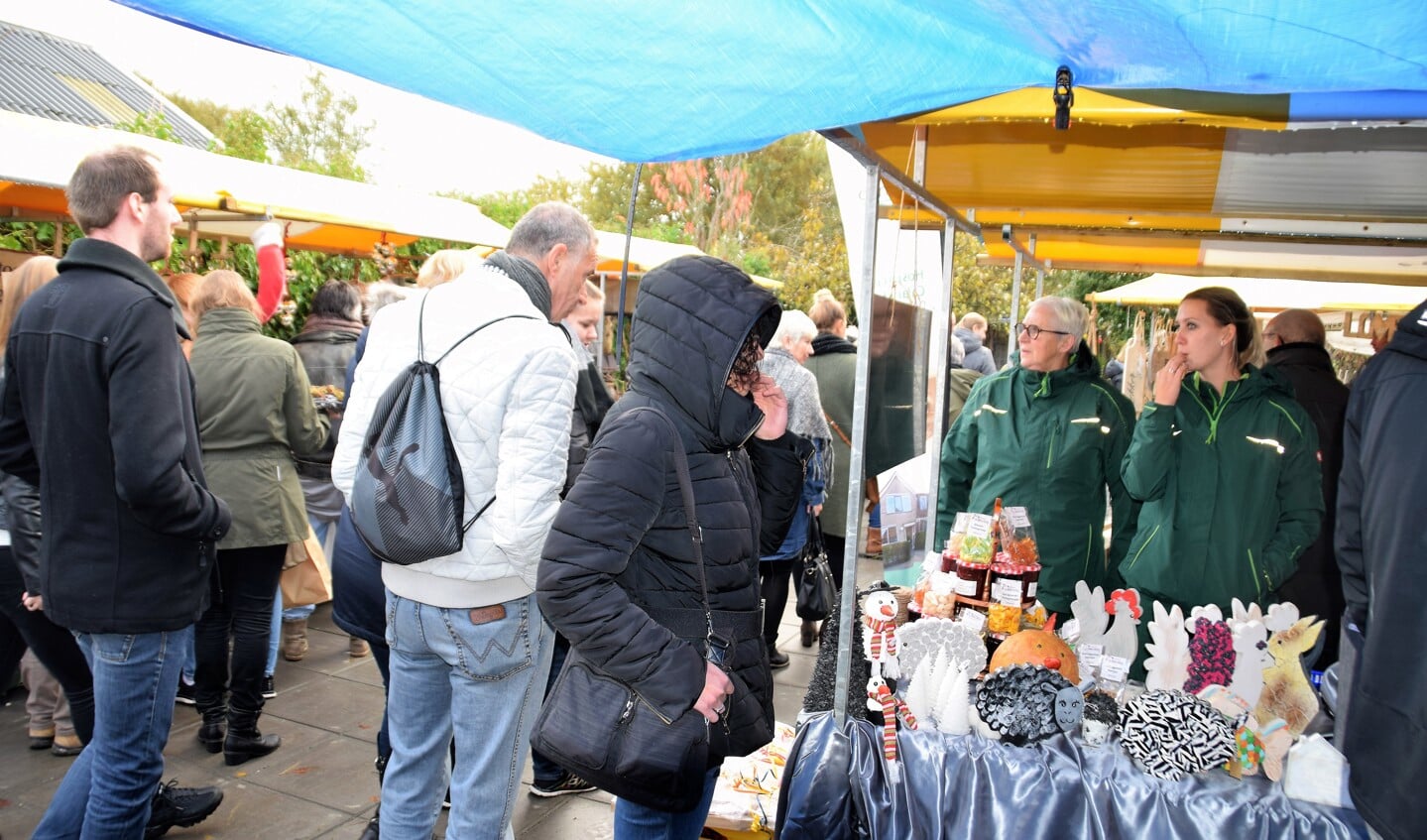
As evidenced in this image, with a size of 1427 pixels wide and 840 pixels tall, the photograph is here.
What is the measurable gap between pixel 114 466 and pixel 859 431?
1859 millimetres

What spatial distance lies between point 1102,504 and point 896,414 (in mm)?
1045

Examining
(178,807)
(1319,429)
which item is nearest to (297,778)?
(178,807)

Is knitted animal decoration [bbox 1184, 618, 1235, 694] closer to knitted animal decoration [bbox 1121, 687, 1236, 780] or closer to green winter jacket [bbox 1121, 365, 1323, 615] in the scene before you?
knitted animal decoration [bbox 1121, 687, 1236, 780]

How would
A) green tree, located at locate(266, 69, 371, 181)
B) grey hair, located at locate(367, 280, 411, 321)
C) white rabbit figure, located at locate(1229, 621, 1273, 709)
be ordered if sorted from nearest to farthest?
white rabbit figure, located at locate(1229, 621, 1273, 709)
grey hair, located at locate(367, 280, 411, 321)
green tree, located at locate(266, 69, 371, 181)

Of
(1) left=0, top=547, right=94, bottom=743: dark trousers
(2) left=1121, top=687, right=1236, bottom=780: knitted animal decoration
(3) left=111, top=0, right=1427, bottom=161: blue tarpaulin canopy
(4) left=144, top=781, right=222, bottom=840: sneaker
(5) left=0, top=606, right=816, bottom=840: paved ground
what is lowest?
(5) left=0, top=606, right=816, bottom=840: paved ground

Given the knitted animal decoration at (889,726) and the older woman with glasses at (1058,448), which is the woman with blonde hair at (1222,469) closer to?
the older woman with glasses at (1058,448)

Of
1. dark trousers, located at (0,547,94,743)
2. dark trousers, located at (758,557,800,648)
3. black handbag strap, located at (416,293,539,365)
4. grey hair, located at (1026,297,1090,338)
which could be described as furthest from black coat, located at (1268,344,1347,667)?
dark trousers, located at (0,547,94,743)

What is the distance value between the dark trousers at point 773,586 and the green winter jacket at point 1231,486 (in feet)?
Result: 6.03

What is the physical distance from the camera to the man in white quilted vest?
204 cm

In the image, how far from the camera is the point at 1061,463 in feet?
10.8

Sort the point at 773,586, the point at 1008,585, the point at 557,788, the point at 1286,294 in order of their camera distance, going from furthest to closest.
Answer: the point at 1286,294
the point at 773,586
the point at 557,788
the point at 1008,585

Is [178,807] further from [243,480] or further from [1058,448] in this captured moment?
[1058,448]

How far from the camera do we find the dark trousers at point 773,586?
4.34 metres

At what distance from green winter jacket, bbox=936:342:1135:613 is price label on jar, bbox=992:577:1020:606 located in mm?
742
